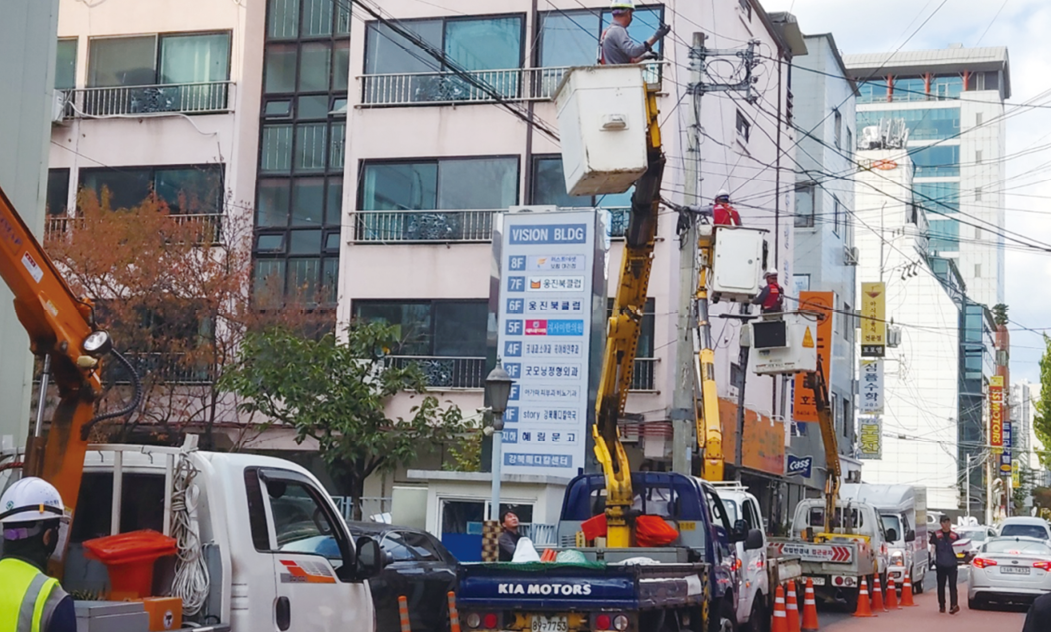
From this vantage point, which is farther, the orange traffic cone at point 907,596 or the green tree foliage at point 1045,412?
the green tree foliage at point 1045,412

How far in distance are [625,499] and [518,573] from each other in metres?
3.20

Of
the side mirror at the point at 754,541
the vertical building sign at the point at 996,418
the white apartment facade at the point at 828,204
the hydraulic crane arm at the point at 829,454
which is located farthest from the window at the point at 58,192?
the vertical building sign at the point at 996,418

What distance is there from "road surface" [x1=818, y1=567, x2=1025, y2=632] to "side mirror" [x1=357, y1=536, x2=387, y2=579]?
13197 millimetres

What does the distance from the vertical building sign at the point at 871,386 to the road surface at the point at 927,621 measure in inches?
1164

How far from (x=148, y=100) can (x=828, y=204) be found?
2743 centimetres

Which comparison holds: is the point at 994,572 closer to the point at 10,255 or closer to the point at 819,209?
the point at 10,255

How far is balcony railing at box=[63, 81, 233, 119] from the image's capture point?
31656 millimetres

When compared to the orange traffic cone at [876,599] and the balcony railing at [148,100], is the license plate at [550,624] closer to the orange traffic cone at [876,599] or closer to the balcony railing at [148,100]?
the orange traffic cone at [876,599]

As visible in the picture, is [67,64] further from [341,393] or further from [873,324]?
[873,324]

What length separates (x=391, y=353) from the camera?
29.6 m

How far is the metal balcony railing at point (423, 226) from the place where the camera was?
98.3ft

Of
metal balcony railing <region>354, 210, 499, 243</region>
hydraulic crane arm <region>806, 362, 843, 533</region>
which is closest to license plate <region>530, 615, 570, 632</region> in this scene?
hydraulic crane arm <region>806, 362, 843, 533</region>

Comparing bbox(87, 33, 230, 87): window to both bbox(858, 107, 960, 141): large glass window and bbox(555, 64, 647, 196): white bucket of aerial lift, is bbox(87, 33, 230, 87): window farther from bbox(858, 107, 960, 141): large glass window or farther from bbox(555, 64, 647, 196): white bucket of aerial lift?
bbox(858, 107, 960, 141): large glass window

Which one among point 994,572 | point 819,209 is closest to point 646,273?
point 994,572
